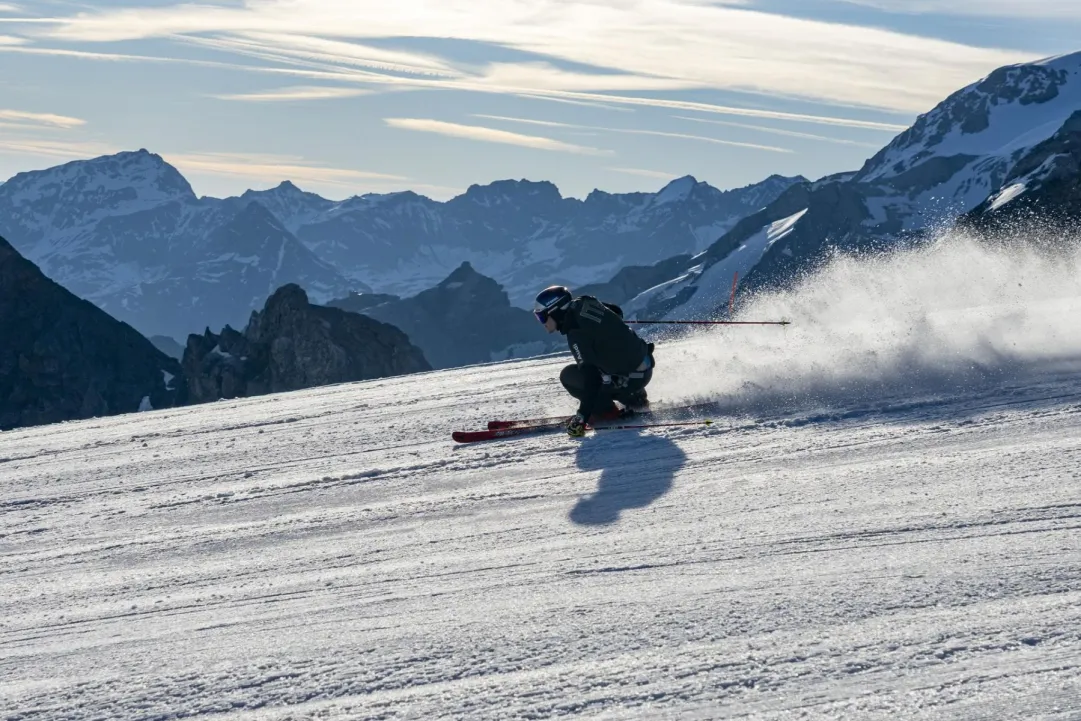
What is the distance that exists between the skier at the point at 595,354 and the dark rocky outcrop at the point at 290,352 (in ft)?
329

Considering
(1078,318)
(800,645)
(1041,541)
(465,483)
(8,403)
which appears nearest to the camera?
(800,645)

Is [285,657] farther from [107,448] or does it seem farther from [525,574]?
[107,448]

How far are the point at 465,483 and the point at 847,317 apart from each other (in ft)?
28.3

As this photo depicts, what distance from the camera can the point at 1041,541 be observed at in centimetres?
564

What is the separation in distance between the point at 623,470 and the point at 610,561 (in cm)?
260

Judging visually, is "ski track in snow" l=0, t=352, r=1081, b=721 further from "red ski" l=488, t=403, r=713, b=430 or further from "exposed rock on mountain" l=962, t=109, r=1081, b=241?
"exposed rock on mountain" l=962, t=109, r=1081, b=241

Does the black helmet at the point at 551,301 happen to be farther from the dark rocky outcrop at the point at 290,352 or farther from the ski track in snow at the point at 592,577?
the dark rocky outcrop at the point at 290,352

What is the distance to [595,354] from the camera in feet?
35.7

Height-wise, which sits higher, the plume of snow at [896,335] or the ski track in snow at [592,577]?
the plume of snow at [896,335]

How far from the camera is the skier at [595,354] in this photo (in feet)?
35.0

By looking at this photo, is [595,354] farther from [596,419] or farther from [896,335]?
[896,335]

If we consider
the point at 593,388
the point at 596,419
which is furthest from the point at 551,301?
the point at 596,419

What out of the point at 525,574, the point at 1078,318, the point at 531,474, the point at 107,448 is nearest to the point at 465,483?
the point at 531,474

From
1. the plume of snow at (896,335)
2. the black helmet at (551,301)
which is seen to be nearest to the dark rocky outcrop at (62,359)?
the plume of snow at (896,335)
